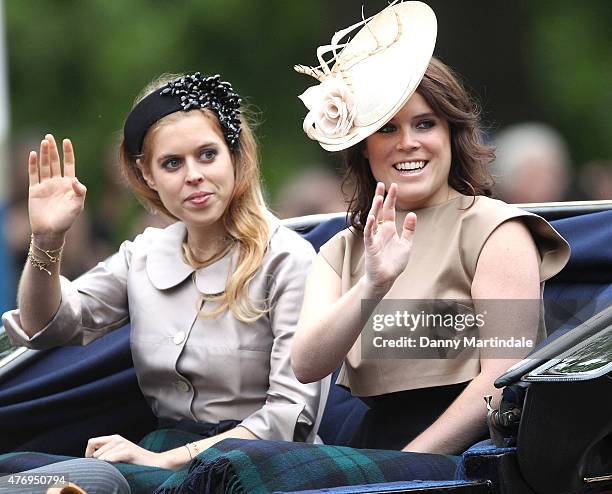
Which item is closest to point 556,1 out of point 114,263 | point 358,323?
point 114,263

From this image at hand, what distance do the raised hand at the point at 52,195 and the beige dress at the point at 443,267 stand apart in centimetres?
65

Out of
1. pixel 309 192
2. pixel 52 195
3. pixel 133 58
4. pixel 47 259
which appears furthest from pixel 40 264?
pixel 133 58

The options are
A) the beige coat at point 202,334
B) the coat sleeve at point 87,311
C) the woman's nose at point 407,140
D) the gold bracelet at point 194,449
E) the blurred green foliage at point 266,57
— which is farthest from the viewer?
the blurred green foliage at point 266,57

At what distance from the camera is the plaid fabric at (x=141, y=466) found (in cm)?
295

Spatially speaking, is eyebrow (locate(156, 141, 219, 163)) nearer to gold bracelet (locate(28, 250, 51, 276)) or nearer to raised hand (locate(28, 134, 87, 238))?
raised hand (locate(28, 134, 87, 238))

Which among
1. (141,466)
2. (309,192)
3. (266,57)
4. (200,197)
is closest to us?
(141,466)

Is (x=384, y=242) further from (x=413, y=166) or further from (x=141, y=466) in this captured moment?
(x=141, y=466)

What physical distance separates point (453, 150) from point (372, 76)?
0.25 meters

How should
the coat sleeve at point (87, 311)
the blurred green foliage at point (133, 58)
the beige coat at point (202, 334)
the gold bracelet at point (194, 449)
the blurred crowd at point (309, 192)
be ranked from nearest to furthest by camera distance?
the gold bracelet at point (194, 449)
the beige coat at point (202, 334)
the coat sleeve at point (87, 311)
the blurred crowd at point (309, 192)
the blurred green foliage at point (133, 58)

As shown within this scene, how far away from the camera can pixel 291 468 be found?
101 inches

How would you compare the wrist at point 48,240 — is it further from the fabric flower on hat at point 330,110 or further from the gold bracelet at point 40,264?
the fabric flower on hat at point 330,110

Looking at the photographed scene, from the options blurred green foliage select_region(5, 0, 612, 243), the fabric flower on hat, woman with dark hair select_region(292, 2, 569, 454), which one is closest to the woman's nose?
woman with dark hair select_region(292, 2, 569, 454)

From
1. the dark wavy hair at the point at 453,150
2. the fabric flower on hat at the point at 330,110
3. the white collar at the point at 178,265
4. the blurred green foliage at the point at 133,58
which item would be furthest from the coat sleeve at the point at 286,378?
A: the blurred green foliage at the point at 133,58

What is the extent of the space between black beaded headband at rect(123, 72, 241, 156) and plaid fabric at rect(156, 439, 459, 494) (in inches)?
39.8
